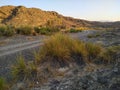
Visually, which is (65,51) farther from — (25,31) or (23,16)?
(23,16)

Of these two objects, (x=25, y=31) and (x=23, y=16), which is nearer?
(x=25, y=31)

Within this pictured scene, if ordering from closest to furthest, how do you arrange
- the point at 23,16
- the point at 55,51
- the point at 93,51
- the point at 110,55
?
1. the point at 55,51
2. the point at 110,55
3. the point at 93,51
4. the point at 23,16

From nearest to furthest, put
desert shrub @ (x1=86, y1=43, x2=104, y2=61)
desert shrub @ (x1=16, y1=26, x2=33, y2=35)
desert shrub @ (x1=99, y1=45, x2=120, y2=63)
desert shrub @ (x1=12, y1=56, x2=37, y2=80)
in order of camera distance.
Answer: desert shrub @ (x1=12, y1=56, x2=37, y2=80), desert shrub @ (x1=99, y1=45, x2=120, y2=63), desert shrub @ (x1=86, y1=43, x2=104, y2=61), desert shrub @ (x1=16, y1=26, x2=33, y2=35)

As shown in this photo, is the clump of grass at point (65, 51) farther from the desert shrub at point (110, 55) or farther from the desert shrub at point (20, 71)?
the desert shrub at point (20, 71)

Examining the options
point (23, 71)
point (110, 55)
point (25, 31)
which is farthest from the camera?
point (25, 31)

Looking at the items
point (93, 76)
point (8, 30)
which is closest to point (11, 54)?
point (93, 76)

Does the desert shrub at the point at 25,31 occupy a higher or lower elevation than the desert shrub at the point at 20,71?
lower

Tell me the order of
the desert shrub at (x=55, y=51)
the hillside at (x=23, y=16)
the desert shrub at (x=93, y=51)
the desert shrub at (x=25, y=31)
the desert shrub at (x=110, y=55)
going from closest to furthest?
the desert shrub at (x=55, y=51), the desert shrub at (x=110, y=55), the desert shrub at (x=93, y=51), the desert shrub at (x=25, y=31), the hillside at (x=23, y=16)

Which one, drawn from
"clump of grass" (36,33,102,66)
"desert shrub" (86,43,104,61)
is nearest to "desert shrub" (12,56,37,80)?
"clump of grass" (36,33,102,66)

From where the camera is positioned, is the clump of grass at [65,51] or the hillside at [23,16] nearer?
the clump of grass at [65,51]

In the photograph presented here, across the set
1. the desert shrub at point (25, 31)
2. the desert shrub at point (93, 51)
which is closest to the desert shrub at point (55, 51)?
the desert shrub at point (93, 51)

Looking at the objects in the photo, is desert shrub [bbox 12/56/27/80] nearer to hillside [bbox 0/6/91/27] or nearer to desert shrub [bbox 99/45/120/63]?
desert shrub [bbox 99/45/120/63]

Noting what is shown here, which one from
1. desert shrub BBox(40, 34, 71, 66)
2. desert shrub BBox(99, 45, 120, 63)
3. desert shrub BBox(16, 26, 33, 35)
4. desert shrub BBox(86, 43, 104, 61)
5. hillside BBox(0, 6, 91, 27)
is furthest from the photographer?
hillside BBox(0, 6, 91, 27)

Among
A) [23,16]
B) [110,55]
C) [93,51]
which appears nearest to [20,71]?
[93,51]
